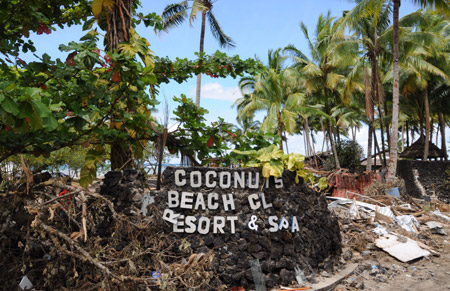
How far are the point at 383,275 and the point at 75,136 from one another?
5940 millimetres

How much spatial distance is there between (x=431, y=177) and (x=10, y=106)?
23480 mm

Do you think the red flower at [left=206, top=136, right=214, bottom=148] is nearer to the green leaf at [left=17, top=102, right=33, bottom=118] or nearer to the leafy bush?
the green leaf at [left=17, top=102, right=33, bottom=118]

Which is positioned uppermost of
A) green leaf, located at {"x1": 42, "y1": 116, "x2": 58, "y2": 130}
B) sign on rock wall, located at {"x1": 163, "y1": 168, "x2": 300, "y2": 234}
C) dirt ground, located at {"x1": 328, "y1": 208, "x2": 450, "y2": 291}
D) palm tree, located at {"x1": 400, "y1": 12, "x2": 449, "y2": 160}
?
palm tree, located at {"x1": 400, "y1": 12, "x2": 449, "y2": 160}

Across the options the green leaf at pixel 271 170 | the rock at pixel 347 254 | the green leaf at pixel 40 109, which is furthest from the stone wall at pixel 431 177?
the green leaf at pixel 40 109

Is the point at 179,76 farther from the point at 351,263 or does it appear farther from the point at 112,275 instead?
the point at 351,263

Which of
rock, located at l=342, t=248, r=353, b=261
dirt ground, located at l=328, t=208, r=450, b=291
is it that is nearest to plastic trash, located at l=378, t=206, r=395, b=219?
dirt ground, located at l=328, t=208, r=450, b=291

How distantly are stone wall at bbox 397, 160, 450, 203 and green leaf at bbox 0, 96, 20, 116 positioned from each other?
22.7 m

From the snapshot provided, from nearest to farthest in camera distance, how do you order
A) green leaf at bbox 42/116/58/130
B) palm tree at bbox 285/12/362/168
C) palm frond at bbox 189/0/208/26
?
green leaf at bbox 42/116/58/130 < palm frond at bbox 189/0/208/26 < palm tree at bbox 285/12/362/168

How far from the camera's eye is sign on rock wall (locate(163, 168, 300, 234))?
5402 millimetres

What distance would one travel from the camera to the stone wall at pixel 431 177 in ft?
70.9

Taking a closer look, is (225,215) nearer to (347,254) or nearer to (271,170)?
(271,170)

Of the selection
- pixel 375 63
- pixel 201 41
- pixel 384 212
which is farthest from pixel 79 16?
pixel 375 63

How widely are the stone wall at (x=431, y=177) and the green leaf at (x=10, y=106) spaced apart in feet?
74.4

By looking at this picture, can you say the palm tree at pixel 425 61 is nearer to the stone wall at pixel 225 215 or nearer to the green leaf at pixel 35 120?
the stone wall at pixel 225 215
